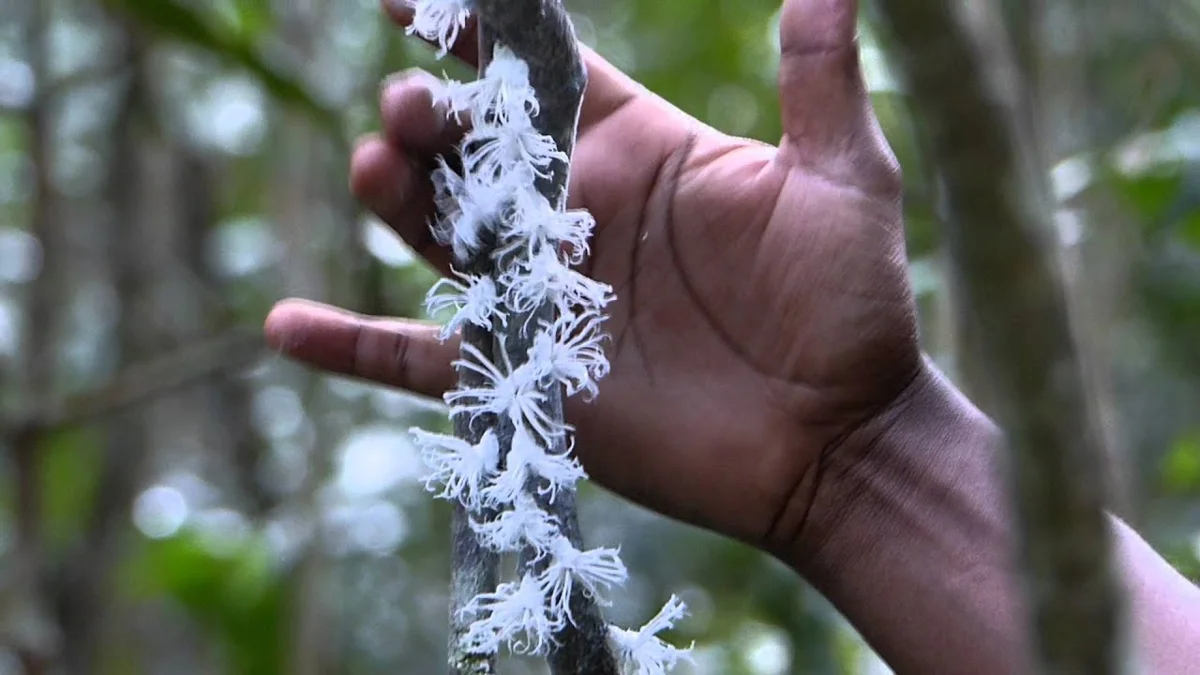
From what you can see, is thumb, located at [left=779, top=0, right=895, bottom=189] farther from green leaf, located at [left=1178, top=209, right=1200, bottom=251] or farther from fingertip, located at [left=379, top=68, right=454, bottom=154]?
green leaf, located at [left=1178, top=209, right=1200, bottom=251]

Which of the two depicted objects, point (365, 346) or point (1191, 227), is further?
point (1191, 227)

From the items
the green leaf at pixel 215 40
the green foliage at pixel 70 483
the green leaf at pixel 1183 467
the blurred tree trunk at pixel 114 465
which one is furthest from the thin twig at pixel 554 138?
the green foliage at pixel 70 483

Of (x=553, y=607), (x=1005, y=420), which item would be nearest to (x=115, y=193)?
(x=553, y=607)

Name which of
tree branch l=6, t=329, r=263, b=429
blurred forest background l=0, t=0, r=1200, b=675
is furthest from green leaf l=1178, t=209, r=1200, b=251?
tree branch l=6, t=329, r=263, b=429

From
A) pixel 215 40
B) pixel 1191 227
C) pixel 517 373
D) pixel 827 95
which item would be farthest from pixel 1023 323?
pixel 1191 227

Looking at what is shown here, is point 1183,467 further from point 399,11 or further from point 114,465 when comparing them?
point 114,465

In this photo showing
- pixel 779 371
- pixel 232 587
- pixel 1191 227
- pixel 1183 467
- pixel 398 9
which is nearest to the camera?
pixel 398 9

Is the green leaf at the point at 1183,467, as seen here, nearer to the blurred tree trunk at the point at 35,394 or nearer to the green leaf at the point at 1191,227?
the green leaf at the point at 1191,227
